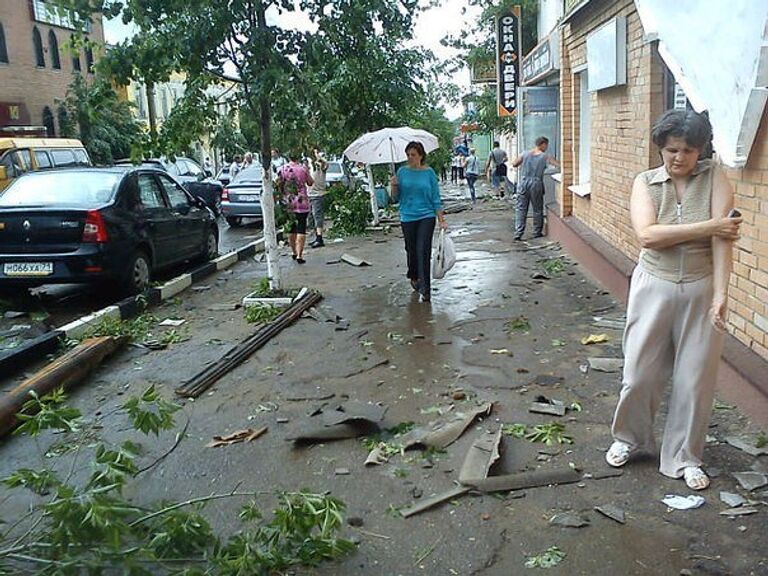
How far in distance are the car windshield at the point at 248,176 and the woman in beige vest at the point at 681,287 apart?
15195 millimetres

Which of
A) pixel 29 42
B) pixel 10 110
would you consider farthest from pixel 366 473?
pixel 29 42

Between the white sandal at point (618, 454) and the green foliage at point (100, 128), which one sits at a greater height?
the green foliage at point (100, 128)

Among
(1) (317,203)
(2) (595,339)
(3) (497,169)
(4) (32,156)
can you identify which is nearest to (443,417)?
(2) (595,339)

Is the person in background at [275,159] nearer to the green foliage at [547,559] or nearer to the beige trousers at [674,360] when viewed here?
the beige trousers at [674,360]

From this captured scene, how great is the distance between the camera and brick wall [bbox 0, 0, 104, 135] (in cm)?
3066

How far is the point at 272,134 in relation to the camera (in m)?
8.92

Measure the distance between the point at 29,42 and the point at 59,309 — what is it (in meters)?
27.3

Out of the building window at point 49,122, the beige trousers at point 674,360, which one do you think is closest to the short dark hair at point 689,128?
the beige trousers at point 674,360

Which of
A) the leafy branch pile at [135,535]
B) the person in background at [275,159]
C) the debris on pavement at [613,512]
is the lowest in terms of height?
the debris on pavement at [613,512]

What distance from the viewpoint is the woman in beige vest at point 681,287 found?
12.2 feet

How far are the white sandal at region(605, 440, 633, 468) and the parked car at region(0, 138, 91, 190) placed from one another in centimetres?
1518

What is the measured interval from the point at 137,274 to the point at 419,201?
3646 mm

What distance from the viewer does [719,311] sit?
370 cm

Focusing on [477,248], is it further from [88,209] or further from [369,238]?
[88,209]
